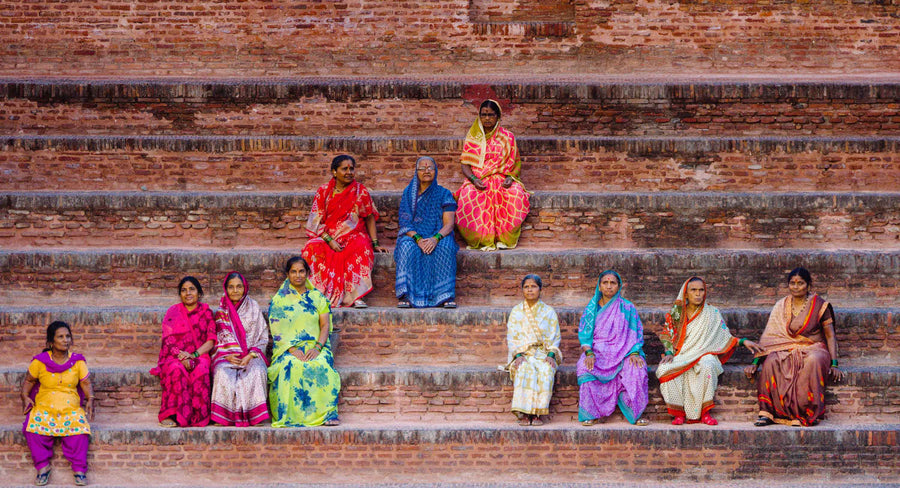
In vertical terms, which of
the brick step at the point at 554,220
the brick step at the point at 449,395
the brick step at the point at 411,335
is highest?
the brick step at the point at 554,220

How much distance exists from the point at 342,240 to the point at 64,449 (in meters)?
2.79

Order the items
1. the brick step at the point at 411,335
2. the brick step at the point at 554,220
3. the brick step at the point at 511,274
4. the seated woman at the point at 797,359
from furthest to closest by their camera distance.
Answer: the brick step at the point at 554,220 → the brick step at the point at 511,274 → the brick step at the point at 411,335 → the seated woman at the point at 797,359

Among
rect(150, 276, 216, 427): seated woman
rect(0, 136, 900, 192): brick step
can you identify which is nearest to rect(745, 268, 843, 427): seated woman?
rect(0, 136, 900, 192): brick step

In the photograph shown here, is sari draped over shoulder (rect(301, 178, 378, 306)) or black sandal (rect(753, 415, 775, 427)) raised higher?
sari draped over shoulder (rect(301, 178, 378, 306))

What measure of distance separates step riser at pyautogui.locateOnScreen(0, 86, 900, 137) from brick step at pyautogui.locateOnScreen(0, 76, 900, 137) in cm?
1

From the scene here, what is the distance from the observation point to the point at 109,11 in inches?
500

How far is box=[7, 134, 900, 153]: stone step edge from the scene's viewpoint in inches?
440

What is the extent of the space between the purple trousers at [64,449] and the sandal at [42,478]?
0.16 ft

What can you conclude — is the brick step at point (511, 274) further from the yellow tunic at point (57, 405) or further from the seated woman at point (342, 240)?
the yellow tunic at point (57, 405)

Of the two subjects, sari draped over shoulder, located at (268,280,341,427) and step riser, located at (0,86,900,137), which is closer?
sari draped over shoulder, located at (268,280,341,427)

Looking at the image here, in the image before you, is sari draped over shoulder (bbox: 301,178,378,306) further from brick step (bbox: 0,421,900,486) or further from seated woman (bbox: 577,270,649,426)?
seated woman (bbox: 577,270,649,426)

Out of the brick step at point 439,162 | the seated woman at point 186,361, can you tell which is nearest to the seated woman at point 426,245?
the brick step at point 439,162

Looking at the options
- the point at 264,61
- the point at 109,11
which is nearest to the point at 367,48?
the point at 264,61

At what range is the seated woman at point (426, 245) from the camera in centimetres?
969
